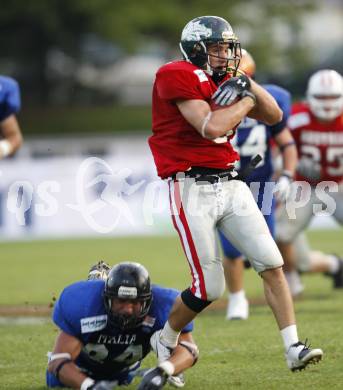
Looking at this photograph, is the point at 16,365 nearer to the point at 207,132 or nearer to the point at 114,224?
the point at 207,132

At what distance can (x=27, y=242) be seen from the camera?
44.3 ft

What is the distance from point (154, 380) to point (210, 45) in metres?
1.56

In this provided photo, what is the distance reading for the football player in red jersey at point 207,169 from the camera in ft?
15.5

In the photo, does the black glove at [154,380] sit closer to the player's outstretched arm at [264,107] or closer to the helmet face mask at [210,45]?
the player's outstretched arm at [264,107]

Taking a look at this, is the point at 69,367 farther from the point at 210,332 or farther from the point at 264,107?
the point at 210,332

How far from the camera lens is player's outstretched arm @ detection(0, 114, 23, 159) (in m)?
6.93

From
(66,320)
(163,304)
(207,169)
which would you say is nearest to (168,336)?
(163,304)

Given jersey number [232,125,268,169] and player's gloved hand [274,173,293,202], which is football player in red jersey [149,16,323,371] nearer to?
player's gloved hand [274,173,293,202]

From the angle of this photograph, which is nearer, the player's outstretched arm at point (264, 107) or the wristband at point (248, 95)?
the wristband at point (248, 95)

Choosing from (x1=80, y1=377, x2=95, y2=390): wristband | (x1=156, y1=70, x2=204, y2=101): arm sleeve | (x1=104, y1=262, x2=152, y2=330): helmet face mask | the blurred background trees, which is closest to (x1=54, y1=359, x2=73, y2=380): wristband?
(x1=80, y1=377, x2=95, y2=390): wristband

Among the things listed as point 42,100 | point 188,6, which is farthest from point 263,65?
point 42,100

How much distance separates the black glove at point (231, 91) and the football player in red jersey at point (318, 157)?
3338 mm

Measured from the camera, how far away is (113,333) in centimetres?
473

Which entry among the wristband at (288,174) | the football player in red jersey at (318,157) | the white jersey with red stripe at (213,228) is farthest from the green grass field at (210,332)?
the wristband at (288,174)
